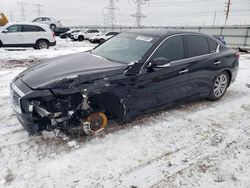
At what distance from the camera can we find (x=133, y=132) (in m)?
3.48

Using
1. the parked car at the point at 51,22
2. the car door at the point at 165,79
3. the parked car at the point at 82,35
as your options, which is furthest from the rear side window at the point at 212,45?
the parked car at the point at 51,22

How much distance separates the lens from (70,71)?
10.0 feet

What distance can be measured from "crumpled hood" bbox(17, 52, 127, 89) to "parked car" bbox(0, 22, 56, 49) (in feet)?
35.5

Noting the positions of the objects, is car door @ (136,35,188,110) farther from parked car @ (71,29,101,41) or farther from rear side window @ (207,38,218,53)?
parked car @ (71,29,101,41)

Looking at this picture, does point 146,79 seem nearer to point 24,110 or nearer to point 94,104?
point 94,104

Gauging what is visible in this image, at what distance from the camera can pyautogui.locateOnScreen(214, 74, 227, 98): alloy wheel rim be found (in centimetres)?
481

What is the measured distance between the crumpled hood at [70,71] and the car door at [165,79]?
1.62 feet

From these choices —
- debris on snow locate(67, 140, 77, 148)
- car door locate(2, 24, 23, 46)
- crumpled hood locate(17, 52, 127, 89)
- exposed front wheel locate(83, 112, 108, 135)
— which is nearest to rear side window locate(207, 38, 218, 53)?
crumpled hood locate(17, 52, 127, 89)

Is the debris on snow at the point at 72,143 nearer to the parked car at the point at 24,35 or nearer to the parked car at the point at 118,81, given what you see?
the parked car at the point at 118,81

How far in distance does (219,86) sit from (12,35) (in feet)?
40.3

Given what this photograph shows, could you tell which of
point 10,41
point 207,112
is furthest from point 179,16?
point 207,112

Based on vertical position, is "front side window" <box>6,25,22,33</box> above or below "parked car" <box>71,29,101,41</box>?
above

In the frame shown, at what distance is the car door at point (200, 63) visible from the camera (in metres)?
4.16

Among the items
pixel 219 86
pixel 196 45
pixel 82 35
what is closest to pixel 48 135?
pixel 196 45
